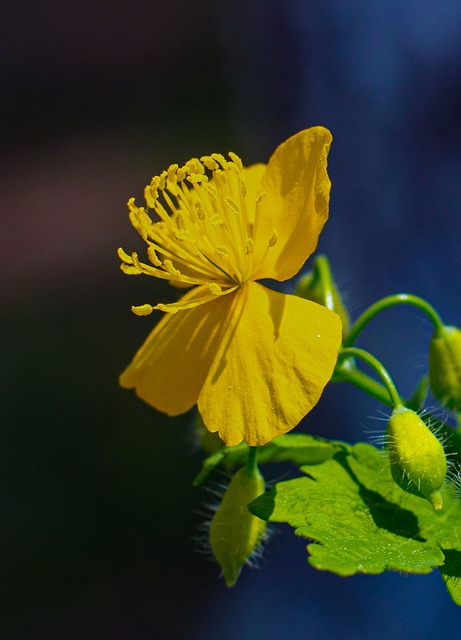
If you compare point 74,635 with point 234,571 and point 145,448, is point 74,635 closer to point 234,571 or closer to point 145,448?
point 145,448

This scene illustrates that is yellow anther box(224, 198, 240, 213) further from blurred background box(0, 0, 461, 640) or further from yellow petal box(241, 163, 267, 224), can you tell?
blurred background box(0, 0, 461, 640)

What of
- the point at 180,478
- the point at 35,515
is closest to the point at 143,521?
the point at 180,478

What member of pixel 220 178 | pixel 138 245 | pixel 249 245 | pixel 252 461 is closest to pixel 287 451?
pixel 252 461

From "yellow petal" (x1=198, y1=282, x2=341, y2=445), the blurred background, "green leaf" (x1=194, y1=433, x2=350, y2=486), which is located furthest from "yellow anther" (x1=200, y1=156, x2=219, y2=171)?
the blurred background

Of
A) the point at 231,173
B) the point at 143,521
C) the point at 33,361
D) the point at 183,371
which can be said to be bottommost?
the point at 143,521

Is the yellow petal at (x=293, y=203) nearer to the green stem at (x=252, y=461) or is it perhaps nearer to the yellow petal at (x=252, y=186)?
the yellow petal at (x=252, y=186)

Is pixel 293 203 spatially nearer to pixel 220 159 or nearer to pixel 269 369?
pixel 220 159
